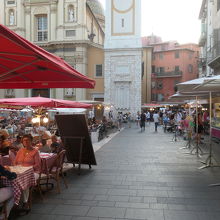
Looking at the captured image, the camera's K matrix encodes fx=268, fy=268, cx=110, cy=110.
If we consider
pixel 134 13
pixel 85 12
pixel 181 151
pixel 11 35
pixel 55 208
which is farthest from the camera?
pixel 85 12

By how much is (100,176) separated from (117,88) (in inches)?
991

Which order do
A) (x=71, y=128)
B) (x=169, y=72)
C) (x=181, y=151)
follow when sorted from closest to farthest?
(x=71, y=128) < (x=181, y=151) < (x=169, y=72)

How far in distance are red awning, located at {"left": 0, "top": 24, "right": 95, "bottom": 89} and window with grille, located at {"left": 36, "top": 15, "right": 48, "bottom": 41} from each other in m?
31.4

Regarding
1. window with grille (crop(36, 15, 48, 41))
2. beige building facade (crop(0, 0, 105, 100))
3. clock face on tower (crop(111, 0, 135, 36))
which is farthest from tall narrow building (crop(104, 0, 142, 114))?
window with grille (crop(36, 15, 48, 41))

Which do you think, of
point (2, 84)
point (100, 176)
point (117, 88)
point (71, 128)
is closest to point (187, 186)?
point (100, 176)

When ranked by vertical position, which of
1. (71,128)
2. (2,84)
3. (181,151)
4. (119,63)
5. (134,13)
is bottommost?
(181,151)

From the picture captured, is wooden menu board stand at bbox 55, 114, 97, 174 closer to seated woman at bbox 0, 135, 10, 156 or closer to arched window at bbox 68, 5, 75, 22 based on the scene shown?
seated woman at bbox 0, 135, 10, 156

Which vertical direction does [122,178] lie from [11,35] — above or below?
below

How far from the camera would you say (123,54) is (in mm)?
31703

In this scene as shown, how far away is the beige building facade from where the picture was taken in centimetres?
3281

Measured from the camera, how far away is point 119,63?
32031 mm

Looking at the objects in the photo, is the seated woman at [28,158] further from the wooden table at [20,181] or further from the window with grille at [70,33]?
the window with grille at [70,33]

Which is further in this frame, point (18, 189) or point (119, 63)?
point (119, 63)

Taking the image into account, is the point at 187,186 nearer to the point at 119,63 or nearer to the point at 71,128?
the point at 71,128
